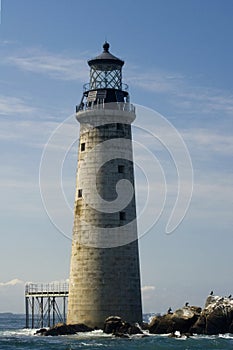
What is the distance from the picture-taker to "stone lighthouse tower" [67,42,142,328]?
4775cm

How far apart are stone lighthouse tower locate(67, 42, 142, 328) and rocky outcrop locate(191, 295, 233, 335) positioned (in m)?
3.90

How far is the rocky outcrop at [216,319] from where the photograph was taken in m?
47.0

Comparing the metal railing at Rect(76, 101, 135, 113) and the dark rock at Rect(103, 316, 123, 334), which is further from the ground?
the metal railing at Rect(76, 101, 135, 113)

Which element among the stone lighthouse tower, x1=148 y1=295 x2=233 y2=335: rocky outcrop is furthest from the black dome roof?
x1=148 y1=295 x2=233 y2=335: rocky outcrop

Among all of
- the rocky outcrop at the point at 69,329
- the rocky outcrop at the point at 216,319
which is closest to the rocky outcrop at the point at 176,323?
the rocky outcrop at the point at 216,319

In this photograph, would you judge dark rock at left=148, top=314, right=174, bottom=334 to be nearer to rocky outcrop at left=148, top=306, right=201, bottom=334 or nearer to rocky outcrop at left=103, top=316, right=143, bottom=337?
rocky outcrop at left=148, top=306, right=201, bottom=334

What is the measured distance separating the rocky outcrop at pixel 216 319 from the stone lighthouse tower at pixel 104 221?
12.8 feet

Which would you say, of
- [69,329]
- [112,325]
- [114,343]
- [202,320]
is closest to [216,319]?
[202,320]

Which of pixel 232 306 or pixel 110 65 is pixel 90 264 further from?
pixel 110 65

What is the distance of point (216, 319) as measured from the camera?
155 feet

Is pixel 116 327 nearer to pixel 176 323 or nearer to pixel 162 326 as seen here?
pixel 162 326

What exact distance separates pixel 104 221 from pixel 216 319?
8.79 m

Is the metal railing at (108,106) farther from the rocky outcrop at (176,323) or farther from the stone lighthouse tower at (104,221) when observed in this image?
the rocky outcrop at (176,323)

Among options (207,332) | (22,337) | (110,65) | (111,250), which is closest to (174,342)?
(207,332)
